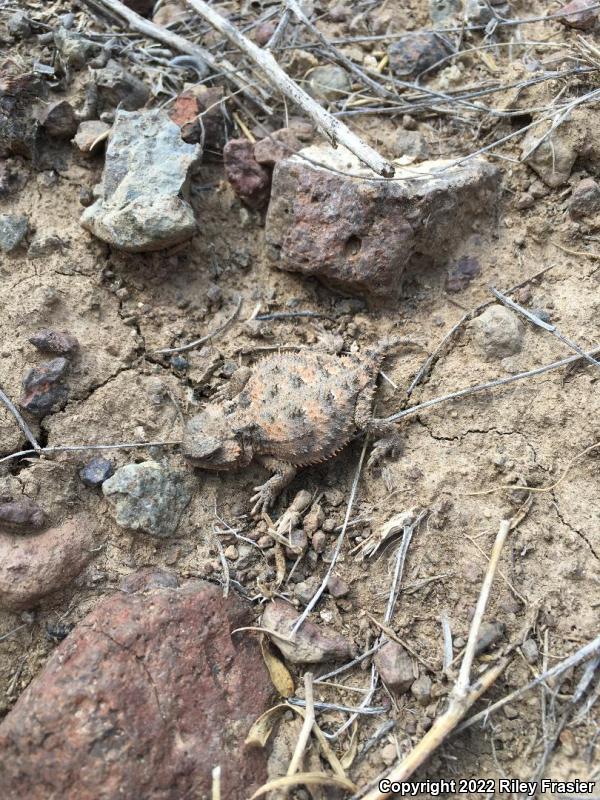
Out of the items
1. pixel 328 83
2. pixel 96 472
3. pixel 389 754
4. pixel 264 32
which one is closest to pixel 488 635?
pixel 389 754

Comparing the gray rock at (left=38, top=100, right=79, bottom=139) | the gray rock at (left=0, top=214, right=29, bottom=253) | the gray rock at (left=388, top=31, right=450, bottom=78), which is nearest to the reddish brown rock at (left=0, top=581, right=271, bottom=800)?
the gray rock at (left=0, top=214, right=29, bottom=253)

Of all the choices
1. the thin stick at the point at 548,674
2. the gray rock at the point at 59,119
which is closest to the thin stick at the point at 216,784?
the thin stick at the point at 548,674

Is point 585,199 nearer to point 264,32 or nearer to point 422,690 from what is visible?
point 264,32

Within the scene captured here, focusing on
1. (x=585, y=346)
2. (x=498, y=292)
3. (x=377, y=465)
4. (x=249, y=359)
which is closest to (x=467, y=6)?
(x=498, y=292)

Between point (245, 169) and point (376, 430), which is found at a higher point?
point (245, 169)

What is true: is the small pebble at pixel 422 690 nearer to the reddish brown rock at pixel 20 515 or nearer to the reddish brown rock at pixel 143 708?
the reddish brown rock at pixel 143 708

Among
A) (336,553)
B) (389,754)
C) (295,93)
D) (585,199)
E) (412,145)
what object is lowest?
(389,754)

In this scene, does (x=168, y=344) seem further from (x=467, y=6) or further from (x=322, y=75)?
(x=467, y=6)
